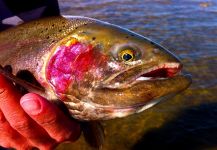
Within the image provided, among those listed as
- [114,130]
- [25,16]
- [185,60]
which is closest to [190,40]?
[185,60]

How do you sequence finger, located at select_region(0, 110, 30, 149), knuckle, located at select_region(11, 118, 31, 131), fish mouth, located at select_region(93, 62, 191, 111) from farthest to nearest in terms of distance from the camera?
finger, located at select_region(0, 110, 30, 149) < knuckle, located at select_region(11, 118, 31, 131) < fish mouth, located at select_region(93, 62, 191, 111)

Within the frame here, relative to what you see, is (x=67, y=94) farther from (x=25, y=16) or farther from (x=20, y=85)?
(x=25, y=16)

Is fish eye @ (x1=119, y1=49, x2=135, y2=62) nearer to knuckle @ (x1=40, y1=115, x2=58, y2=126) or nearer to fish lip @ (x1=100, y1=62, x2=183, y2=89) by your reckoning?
fish lip @ (x1=100, y1=62, x2=183, y2=89)

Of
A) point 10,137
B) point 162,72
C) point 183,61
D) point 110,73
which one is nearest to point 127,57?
point 110,73

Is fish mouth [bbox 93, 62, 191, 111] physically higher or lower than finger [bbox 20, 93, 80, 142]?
higher

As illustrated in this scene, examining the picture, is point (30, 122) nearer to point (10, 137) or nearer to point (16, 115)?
point (16, 115)

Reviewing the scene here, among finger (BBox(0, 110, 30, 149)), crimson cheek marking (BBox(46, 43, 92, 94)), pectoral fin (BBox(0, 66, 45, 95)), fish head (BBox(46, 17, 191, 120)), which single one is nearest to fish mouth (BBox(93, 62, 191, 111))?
fish head (BBox(46, 17, 191, 120))
